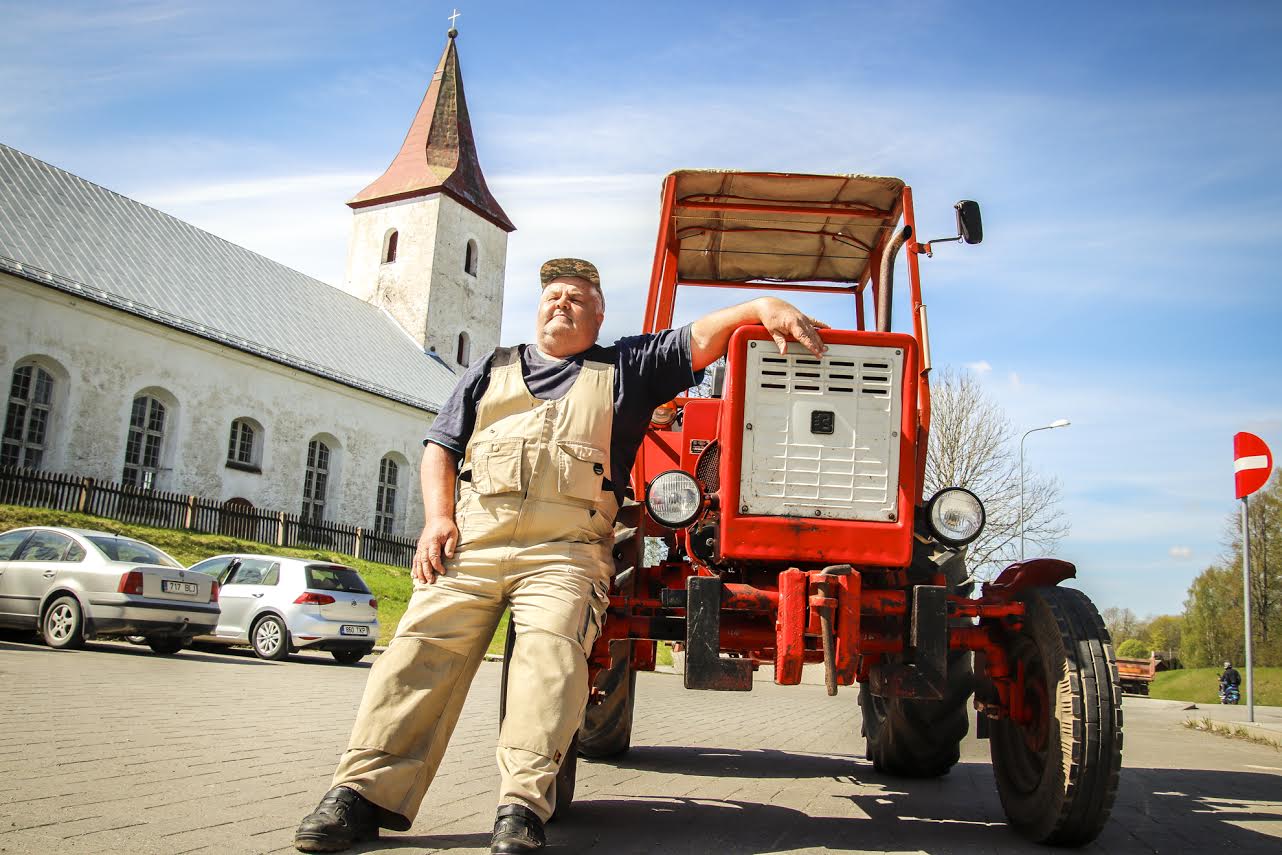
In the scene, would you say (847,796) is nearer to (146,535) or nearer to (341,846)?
(341,846)

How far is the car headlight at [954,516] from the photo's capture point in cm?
409

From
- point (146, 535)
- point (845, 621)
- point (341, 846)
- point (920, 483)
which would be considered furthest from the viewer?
point (146, 535)

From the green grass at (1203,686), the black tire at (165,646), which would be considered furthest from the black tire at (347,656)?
the green grass at (1203,686)

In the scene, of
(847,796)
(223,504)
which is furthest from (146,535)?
(847,796)

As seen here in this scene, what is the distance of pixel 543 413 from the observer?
150 inches

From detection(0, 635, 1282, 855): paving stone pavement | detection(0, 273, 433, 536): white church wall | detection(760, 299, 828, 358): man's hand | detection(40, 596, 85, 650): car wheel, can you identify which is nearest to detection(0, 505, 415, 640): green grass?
detection(0, 273, 433, 536): white church wall

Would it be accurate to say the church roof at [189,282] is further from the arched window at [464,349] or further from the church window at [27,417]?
the arched window at [464,349]

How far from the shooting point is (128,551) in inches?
507

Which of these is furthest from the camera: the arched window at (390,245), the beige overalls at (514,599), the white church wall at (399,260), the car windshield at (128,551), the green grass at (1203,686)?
the arched window at (390,245)

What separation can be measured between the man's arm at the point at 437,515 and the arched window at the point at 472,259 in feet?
152

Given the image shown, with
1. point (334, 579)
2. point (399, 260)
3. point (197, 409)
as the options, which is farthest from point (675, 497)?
point (399, 260)

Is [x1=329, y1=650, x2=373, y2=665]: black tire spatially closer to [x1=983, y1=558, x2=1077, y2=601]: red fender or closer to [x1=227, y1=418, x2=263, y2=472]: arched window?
[x1=983, y1=558, x2=1077, y2=601]: red fender

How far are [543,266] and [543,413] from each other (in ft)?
2.31

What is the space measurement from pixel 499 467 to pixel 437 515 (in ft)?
1.05
